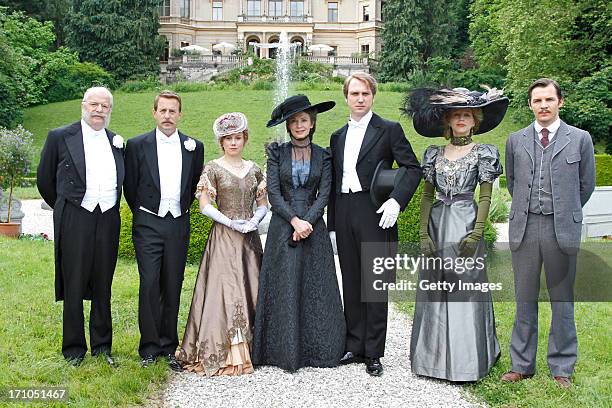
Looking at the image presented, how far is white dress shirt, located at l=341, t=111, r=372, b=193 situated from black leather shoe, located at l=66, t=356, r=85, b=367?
6.82 feet

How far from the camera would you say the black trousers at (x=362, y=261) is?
13.9 ft

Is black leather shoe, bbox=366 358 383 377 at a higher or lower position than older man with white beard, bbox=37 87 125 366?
lower

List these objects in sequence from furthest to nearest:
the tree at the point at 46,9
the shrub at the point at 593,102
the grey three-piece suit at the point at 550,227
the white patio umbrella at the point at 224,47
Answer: the white patio umbrella at the point at 224,47 < the tree at the point at 46,9 < the shrub at the point at 593,102 < the grey three-piece suit at the point at 550,227

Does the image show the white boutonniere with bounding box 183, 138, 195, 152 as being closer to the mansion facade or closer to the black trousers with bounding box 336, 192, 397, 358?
the black trousers with bounding box 336, 192, 397, 358

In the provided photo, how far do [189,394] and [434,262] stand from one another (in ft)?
5.67

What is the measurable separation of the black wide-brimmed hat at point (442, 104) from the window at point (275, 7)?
4342cm

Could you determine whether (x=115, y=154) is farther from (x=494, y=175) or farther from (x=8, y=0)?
(x=8, y=0)

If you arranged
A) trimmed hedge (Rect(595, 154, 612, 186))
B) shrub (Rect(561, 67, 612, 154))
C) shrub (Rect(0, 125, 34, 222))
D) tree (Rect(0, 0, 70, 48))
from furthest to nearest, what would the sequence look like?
tree (Rect(0, 0, 70, 48)) < shrub (Rect(561, 67, 612, 154)) < trimmed hedge (Rect(595, 154, 612, 186)) < shrub (Rect(0, 125, 34, 222))

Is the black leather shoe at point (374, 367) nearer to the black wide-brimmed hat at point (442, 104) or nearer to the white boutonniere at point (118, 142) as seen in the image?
the black wide-brimmed hat at point (442, 104)

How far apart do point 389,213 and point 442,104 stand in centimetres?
76

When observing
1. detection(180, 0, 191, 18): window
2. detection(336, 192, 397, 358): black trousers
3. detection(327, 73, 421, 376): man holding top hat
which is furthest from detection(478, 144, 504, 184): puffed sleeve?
detection(180, 0, 191, 18): window

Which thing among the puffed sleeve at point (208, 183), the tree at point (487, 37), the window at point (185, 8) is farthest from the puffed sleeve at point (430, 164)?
the window at point (185, 8)

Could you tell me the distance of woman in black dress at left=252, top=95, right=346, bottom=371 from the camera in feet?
14.0

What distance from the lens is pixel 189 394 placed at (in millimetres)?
3910
